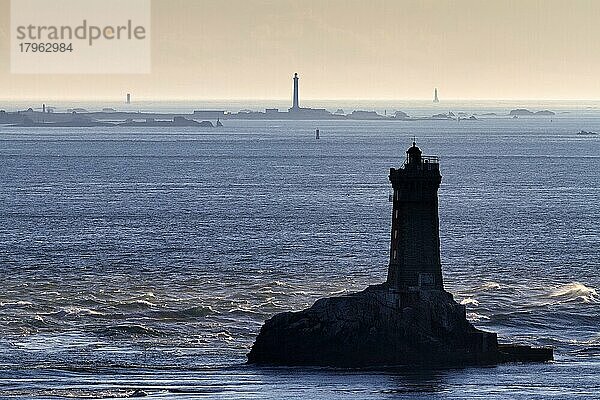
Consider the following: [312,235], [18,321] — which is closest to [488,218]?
[312,235]

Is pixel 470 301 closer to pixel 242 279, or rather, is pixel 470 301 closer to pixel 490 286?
pixel 490 286

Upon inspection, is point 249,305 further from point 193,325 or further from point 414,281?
point 414,281

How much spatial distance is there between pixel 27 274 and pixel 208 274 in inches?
366

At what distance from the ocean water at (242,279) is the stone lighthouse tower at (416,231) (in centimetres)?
456

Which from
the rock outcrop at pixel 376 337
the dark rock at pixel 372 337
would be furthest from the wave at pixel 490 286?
the dark rock at pixel 372 337

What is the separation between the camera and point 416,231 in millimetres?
58969

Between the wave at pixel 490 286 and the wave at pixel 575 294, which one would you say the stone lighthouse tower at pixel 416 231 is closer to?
the wave at pixel 575 294

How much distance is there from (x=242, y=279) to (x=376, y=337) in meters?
23.7

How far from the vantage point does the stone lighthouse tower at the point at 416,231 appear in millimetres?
59000

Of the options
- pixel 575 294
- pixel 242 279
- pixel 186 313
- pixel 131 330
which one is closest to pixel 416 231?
pixel 131 330

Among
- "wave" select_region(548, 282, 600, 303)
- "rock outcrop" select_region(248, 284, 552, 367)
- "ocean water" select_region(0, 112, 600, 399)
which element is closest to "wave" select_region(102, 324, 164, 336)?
"ocean water" select_region(0, 112, 600, 399)

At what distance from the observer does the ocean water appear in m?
53.7

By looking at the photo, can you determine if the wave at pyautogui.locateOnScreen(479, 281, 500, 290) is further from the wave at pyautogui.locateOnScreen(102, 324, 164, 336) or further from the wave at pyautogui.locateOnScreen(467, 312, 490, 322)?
the wave at pyautogui.locateOnScreen(102, 324, 164, 336)

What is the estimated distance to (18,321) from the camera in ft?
217
